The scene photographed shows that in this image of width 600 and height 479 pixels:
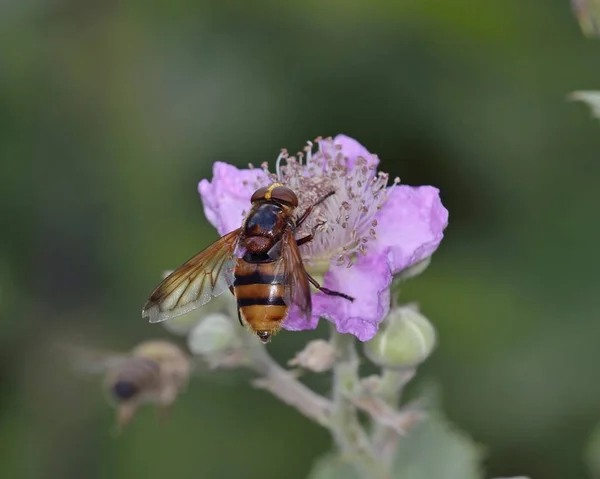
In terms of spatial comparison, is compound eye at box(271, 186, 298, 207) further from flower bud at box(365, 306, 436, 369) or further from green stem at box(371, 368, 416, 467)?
green stem at box(371, 368, 416, 467)

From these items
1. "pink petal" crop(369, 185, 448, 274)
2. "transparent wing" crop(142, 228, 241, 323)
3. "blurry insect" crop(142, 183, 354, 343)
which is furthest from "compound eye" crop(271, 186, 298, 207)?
"pink petal" crop(369, 185, 448, 274)

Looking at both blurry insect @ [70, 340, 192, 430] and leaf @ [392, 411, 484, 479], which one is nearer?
blurry insect @ [70, 340, 192, 430]

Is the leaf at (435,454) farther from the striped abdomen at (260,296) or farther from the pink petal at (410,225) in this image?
the striped abdomen at (260,296)

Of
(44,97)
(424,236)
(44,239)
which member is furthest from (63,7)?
(424,236)

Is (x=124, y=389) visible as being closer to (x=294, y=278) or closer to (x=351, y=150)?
(x=294, y=278)

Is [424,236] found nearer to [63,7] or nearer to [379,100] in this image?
[379,100]

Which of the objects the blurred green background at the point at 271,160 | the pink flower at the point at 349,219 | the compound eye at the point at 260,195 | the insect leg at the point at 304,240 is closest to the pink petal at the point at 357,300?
the pink flower at the point at 349,219
